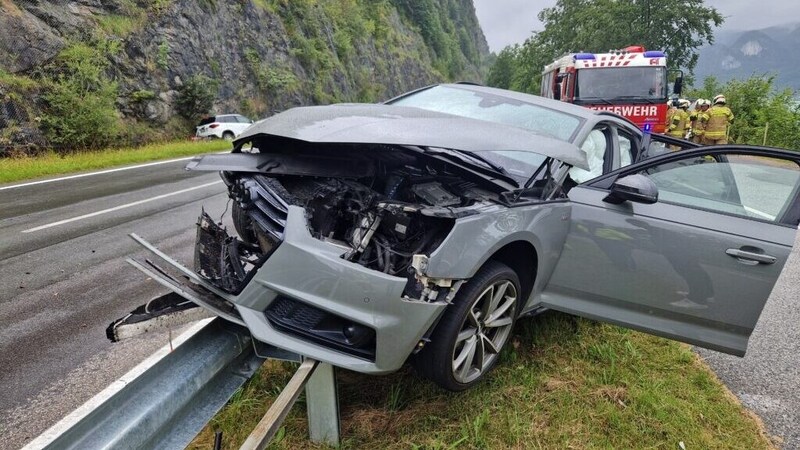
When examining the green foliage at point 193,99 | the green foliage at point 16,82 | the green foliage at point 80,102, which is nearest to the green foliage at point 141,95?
the green foliage at point 80,102

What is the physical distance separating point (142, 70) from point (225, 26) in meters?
7.12

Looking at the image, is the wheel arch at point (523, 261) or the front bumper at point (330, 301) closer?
the front bumper at point (330, 301)

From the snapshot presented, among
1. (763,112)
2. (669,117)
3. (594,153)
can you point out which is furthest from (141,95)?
(763,112)

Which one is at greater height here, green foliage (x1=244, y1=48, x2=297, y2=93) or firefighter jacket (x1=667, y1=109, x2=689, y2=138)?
green foliage (x1=244, y1=48, x2=297, y2=93)

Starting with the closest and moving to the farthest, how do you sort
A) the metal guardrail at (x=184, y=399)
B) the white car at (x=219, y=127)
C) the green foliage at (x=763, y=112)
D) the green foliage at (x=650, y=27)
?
1. the metal guardrail at (x=184, y=399)
2. the green foliage at (x=763, y=112)
3. the white car at (x=219, y=127)
4. the green foliage at (x=650, y=27)

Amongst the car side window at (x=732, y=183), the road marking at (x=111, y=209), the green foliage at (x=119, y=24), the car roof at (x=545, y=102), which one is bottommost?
the road marking at (x=111, y=209)

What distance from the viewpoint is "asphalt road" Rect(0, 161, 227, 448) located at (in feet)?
8.39

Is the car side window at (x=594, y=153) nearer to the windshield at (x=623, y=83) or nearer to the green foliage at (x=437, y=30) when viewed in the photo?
the windshield at (x=623, y=83)

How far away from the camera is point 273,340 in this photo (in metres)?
1.98

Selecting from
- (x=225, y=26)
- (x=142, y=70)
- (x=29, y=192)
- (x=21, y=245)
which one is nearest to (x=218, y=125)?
(x=142, y=70)

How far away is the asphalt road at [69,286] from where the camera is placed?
2557 millimetres

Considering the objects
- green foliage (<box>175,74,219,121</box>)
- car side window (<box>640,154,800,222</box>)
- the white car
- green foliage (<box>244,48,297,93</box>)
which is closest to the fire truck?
car side window (<box>640,154,800,222</box>)

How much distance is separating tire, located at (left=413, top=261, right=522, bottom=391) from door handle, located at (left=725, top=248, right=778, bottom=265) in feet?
3.76

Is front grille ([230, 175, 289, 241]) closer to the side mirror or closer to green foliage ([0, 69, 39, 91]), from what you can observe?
the side mirror
